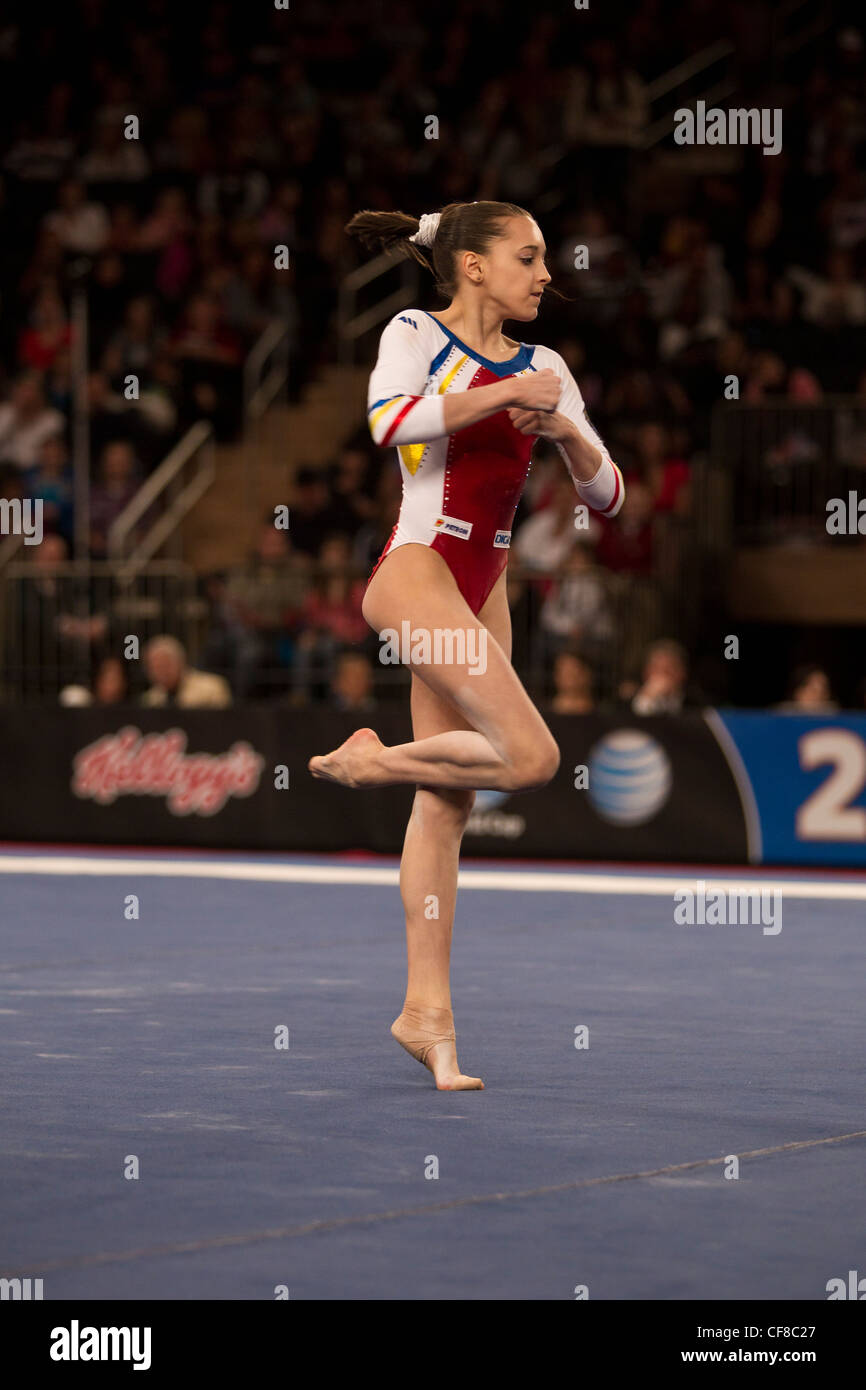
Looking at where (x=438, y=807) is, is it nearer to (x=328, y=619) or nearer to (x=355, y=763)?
(x=355, y=763)

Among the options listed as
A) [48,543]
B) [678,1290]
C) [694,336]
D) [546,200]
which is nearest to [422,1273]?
[678,1290]

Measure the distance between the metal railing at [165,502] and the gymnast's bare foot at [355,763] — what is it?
10.4m

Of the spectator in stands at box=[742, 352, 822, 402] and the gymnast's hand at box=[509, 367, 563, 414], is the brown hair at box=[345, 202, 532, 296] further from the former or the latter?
the spectator in stands at box=[742, 352, 822, 402]

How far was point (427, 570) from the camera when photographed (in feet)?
18.1

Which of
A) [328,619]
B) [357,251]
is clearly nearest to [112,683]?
[328,619]

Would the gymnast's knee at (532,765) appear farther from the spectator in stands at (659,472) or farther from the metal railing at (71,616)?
the spectator in stands at (659,472)

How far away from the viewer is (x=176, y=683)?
13398mm

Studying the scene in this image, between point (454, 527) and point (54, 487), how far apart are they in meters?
11.4

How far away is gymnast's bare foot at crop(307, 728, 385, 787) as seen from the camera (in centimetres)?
564

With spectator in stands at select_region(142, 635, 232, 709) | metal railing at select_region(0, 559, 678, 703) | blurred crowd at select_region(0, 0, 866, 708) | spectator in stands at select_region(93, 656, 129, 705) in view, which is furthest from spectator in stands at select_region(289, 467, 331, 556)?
spectator in stands at select_region(142, 635, 232, 709)

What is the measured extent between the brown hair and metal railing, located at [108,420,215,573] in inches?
403

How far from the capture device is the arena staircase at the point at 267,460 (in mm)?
17438
